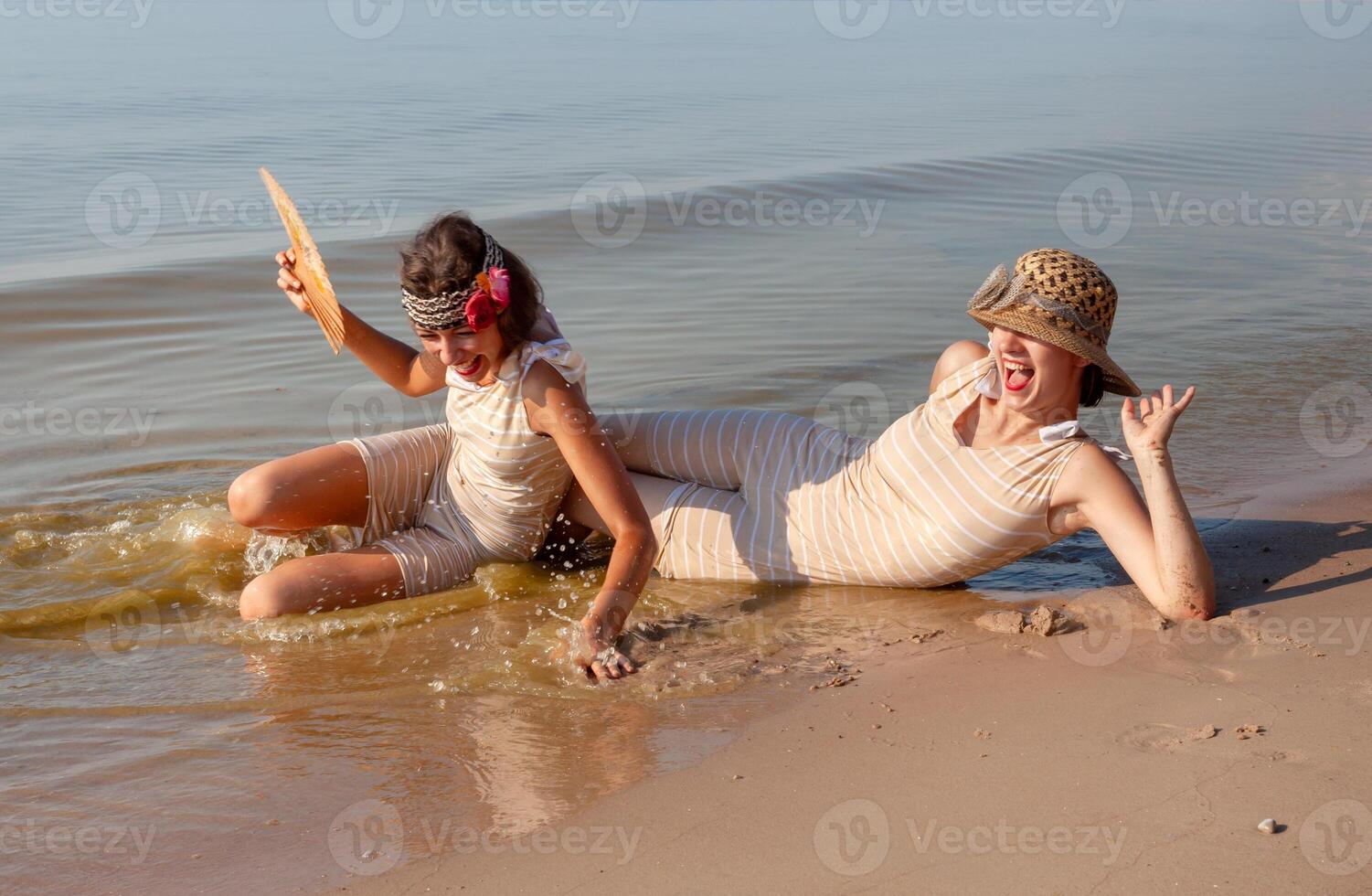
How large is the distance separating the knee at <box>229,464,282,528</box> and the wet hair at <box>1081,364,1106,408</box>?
2662 millimetres

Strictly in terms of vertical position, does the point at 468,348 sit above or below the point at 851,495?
above

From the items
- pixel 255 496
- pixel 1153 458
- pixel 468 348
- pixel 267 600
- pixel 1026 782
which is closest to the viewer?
pixel 1026 782

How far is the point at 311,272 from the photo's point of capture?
13.1 feet

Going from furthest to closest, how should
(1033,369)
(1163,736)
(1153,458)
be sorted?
(1033,369) < (1153,458) < (1163,736)

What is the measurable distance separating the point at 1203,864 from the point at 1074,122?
15.2 meters

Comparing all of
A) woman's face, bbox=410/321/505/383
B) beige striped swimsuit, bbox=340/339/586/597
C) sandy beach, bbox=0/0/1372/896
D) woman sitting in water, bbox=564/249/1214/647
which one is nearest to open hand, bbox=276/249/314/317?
woman's face, bbox=410/321/505/383

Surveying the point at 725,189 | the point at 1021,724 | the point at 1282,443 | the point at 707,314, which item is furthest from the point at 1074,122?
the point at 1021,724

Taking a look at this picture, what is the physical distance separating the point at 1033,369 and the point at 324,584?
239 centimetres

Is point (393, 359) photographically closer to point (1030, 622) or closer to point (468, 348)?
point (468, 348)

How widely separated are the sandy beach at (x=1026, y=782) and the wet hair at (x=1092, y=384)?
0.68m

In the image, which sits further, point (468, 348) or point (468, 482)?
point (468, 482)

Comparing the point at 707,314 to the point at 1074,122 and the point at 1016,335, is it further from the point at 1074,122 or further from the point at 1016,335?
the point at 1074,122

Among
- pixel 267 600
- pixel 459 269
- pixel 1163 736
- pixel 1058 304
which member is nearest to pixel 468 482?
pixel 267 600

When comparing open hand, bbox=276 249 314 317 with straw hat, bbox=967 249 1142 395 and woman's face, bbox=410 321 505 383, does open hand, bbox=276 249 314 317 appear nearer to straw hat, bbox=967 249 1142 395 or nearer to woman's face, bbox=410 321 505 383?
woman's face, bbox=410 321 505 383
